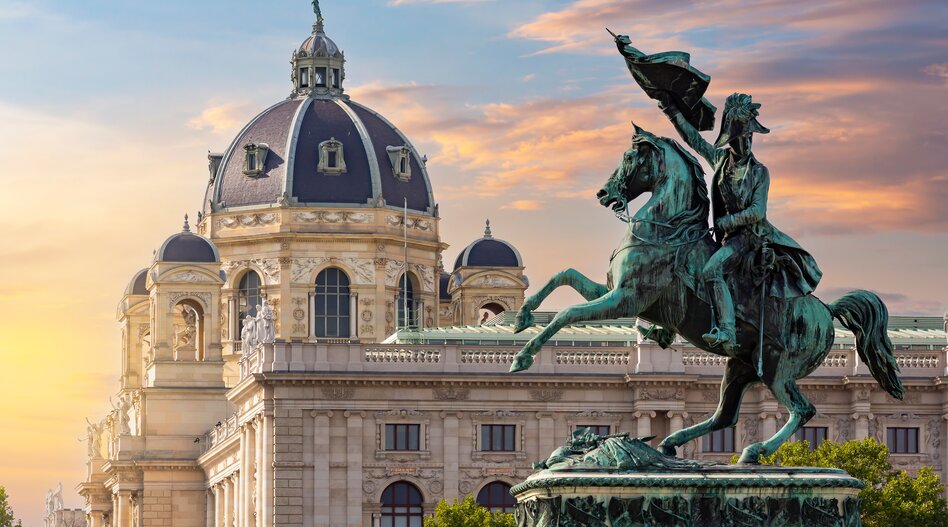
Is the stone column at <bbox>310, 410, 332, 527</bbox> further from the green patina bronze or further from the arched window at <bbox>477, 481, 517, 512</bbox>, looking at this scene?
the green patina bronze

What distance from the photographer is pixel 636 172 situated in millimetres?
30250

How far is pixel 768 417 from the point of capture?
11338 centimetres

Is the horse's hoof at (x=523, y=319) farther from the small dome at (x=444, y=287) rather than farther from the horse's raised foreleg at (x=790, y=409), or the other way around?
the small dome at (x=444, y=287)

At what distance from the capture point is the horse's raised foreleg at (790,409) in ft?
99.0

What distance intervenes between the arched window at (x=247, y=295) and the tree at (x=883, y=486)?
59852 millimetres

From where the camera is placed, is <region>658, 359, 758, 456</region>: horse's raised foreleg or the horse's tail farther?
the horse's tail

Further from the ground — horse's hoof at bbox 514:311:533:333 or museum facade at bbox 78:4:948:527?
museum facade at bbox 78:4:948:527

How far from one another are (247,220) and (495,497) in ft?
141

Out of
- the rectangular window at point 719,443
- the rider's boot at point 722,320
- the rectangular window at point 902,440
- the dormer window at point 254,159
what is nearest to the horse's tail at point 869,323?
the rider's boot at point 722,320

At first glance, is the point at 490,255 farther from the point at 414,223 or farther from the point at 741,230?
the point at 741,230

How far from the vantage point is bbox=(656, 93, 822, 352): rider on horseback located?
29703 millimetres

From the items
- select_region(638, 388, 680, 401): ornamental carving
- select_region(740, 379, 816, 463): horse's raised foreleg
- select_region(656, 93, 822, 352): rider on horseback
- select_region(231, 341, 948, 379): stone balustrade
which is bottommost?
select_region(740, 379, 816, 463): horse's raised foreleg

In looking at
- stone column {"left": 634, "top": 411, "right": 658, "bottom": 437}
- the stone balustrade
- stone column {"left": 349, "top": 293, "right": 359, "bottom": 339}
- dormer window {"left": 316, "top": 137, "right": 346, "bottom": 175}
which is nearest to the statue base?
the stone balustrade

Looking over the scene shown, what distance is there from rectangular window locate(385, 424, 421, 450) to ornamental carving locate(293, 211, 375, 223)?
3839 centimetres
